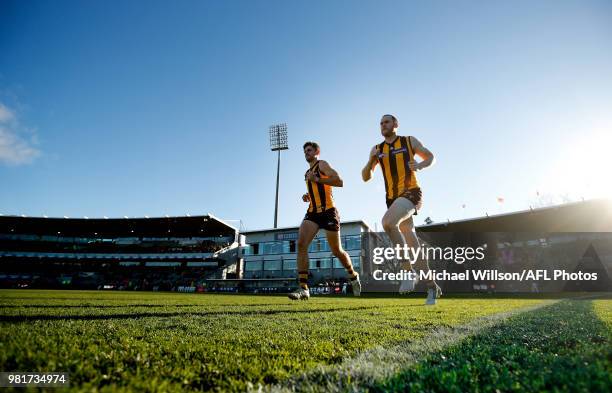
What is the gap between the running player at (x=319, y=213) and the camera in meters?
6.20

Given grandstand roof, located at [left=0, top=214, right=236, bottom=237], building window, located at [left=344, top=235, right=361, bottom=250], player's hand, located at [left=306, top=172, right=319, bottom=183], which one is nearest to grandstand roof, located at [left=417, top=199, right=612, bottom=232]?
building window, located at [left=344, top=235, right=361, bottom=250]

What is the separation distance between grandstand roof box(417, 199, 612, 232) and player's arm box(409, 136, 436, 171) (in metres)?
31.8

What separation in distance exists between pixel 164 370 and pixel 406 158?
4.92m

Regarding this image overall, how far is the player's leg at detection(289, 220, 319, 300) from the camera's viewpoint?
6234 mm

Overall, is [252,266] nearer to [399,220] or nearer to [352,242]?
[352,242]

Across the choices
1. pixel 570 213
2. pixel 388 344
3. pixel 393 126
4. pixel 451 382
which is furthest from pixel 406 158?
pixel 570 213

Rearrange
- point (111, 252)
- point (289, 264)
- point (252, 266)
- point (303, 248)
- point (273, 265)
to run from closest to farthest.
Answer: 1. point (303, 248)
2. point (289, 264)
3. point (273, 265)
4. point (252, 266)
5. point (111, 252)

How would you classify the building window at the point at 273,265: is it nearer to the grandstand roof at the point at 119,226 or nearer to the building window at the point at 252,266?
the building window at the point at 252,266

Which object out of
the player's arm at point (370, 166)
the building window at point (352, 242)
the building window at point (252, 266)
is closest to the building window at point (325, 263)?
the building window at point (352, 242)

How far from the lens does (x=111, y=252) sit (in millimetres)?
55062

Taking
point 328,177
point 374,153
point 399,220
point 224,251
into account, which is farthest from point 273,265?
point 399,220

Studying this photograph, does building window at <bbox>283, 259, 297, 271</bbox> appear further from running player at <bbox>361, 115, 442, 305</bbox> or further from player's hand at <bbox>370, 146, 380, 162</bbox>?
player's hand at <bbox>370, 146, 380, 162</bbox>

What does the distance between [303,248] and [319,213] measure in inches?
30.0

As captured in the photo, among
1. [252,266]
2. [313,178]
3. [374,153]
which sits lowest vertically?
[252,266]
